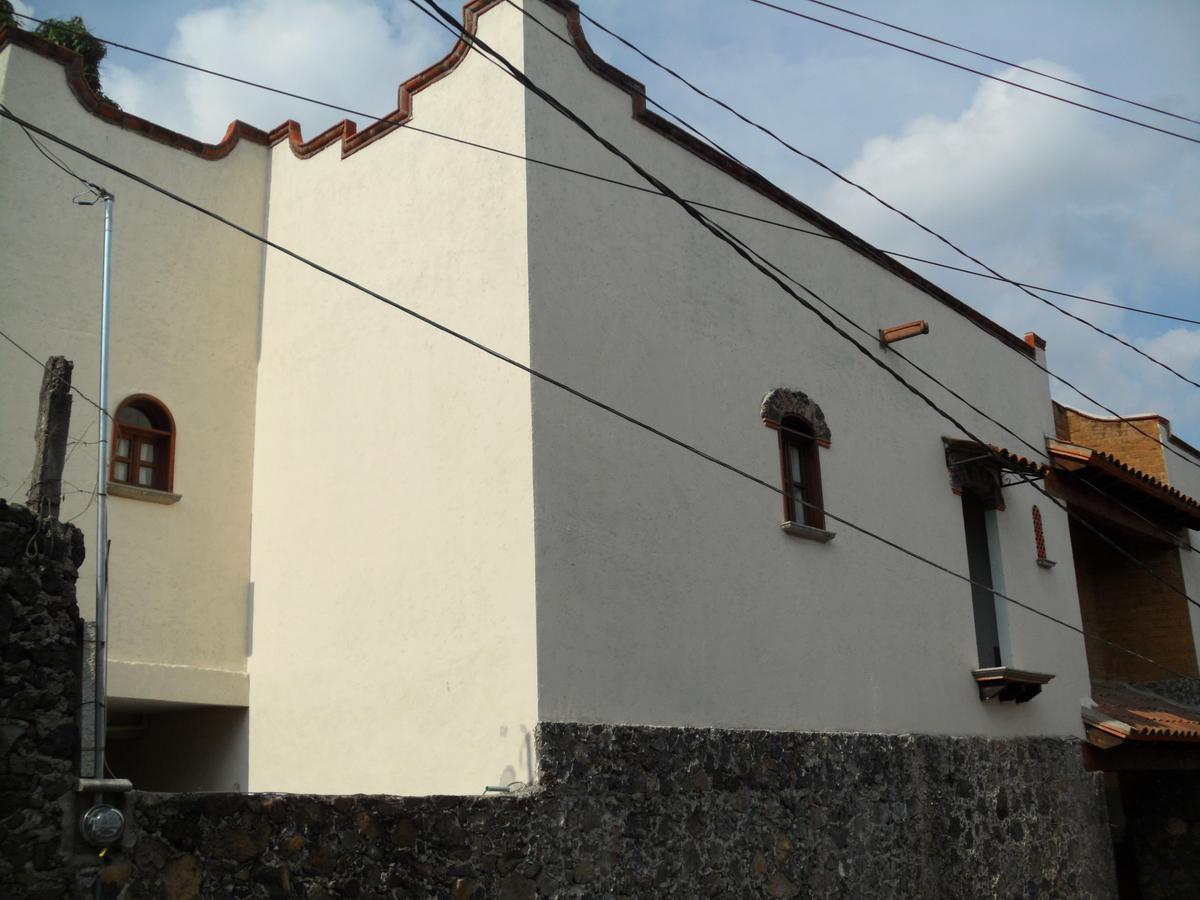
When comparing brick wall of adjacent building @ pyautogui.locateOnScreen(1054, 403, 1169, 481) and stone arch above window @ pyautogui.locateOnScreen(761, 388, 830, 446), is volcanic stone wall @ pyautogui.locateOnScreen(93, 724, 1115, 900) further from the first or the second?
brick wall of adjacent building @ pyautogui.locateOnScreen(1054, 403, 1169, 481)

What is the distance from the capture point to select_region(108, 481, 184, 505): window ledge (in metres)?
11.9

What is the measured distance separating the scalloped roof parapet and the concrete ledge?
204 inches

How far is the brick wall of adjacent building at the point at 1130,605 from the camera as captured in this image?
20.2 m

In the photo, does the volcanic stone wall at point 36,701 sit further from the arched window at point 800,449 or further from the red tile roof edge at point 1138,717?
the red tile roof edge at point 1138,717

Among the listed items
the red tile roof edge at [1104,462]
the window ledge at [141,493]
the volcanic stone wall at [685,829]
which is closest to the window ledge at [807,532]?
the volcanic stone wall at [685,829]

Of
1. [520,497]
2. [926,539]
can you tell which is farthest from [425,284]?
[926,539]

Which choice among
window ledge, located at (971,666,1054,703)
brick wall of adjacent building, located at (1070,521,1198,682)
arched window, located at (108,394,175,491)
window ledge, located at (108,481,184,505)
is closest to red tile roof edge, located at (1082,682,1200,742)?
brick wall of adjacent building, located at (1070,521,1198,682)

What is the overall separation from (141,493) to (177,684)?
180cm

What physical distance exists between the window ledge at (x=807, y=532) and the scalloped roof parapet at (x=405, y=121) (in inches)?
143

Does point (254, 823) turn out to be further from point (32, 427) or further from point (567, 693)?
point (32, 427)

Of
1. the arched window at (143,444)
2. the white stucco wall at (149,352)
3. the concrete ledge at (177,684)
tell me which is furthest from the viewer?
the arched window at (143,444)

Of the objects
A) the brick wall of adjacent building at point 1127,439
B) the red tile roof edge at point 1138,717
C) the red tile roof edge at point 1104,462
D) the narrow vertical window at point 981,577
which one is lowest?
the red tile roof edge at point 1138,717

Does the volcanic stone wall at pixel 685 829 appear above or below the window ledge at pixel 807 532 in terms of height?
below

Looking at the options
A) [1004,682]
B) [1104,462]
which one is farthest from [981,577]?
[1104,462]
